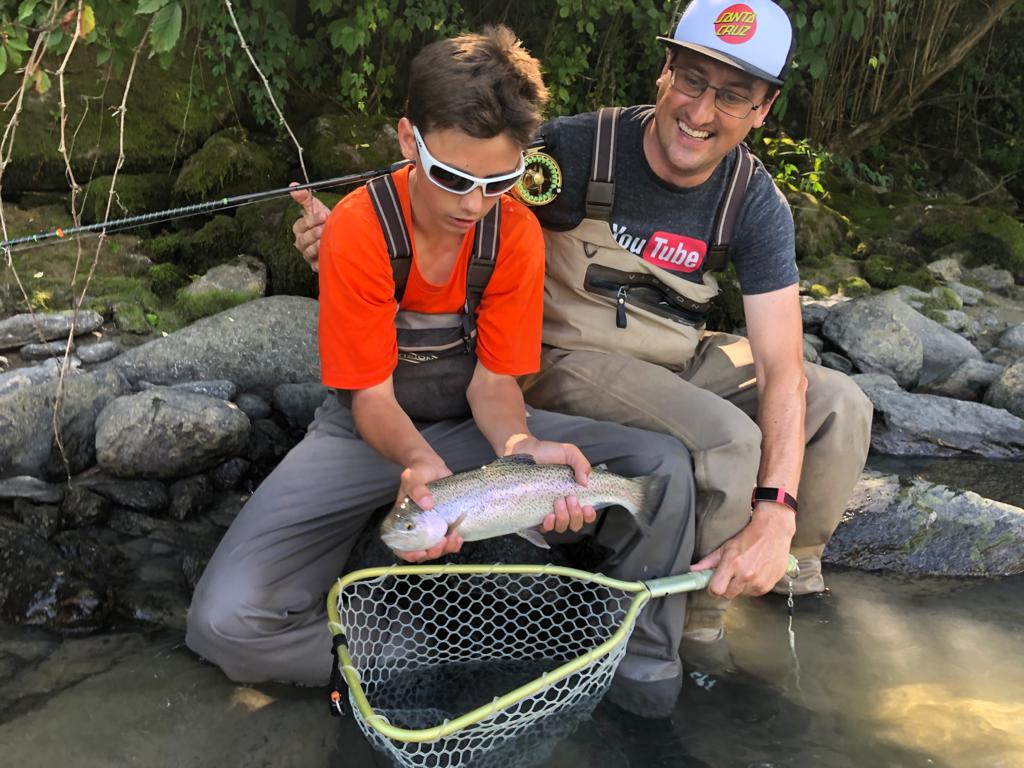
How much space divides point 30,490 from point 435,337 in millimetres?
2331

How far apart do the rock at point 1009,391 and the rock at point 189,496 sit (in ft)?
17.8

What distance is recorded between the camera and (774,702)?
11.9ft

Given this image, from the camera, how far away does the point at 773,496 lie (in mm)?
3512

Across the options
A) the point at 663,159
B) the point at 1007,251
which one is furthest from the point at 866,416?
the point at 1007,251

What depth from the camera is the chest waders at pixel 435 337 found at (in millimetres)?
3375

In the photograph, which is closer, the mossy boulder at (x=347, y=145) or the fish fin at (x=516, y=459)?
the fish fin at (x=516, y=459)

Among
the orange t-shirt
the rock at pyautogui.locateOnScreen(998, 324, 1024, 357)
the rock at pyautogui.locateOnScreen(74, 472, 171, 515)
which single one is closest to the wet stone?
the rock at pyautogui.locateOnScreen(74, 472, 171, 515)

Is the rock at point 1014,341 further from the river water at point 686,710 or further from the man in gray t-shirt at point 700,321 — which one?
the man in gray t-shirt at point 700,321

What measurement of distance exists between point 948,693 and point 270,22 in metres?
6.30

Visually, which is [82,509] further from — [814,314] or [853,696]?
[814,314]

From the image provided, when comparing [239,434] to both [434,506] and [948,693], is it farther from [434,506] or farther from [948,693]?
[948,693]

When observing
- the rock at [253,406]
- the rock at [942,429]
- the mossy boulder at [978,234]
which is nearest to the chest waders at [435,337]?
the rock at [253,406]

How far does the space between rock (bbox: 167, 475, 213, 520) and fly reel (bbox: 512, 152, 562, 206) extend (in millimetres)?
2234

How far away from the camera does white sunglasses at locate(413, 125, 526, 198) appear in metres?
3.04
